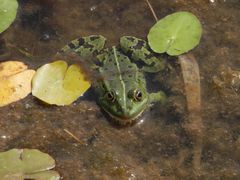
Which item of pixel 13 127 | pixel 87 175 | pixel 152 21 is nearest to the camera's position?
pixel 87 175

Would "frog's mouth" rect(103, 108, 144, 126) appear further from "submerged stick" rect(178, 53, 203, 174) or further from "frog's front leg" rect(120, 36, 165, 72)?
"frog's front leg" rect(120, 36, 165, 72)

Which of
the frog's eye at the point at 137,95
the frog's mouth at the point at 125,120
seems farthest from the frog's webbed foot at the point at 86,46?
the frog's mouth at the point at 125,120

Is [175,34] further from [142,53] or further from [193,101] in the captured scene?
[193,101]

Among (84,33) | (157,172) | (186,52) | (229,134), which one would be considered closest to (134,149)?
(157,172)

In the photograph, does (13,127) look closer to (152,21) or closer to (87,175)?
(87,175)

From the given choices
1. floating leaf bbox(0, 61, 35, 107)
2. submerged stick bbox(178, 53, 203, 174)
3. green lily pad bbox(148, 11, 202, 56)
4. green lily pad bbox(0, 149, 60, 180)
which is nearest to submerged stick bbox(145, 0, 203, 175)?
submerged stick bbox(178, 53, 203, 174)

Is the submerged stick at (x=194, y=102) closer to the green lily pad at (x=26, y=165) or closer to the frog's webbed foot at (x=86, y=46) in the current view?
the frog's webbed foot at (x=86, y=46)

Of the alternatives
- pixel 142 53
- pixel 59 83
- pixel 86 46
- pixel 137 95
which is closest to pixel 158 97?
pixel 137 95
